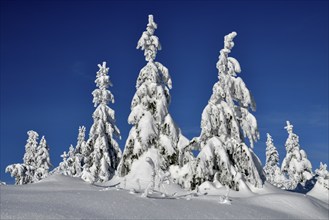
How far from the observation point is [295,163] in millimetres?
40188

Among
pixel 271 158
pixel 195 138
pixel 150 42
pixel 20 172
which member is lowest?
pixel 20 172

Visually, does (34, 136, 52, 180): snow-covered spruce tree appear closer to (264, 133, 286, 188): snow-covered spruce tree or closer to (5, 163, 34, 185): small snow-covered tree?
(5, 163, 34, 185): small snow-covered tree

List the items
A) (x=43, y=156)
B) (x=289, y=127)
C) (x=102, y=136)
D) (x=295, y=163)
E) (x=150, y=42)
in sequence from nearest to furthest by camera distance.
Result: (x=150, y=42), (x=102, y=136), (x=295, y=163), (x=289, y=127), (x=43, y=156)

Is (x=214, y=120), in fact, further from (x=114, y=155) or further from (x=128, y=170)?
(x=114, y=155)

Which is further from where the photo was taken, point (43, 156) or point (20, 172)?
point (43, 156)

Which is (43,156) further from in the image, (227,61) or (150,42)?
(227,61)

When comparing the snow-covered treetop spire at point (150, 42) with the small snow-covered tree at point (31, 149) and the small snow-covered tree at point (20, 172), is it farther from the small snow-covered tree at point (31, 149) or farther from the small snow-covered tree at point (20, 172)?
the small snow-covered tree at point (31, 149)

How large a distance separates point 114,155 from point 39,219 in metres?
26.7

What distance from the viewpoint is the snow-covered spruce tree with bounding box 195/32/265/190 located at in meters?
20.4

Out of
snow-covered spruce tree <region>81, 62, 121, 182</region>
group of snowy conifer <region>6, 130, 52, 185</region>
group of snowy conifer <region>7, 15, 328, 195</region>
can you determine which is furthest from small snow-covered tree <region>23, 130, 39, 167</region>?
group of snowy conifer <region>7, 15, 328, 195</region>

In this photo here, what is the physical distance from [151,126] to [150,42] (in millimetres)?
6687

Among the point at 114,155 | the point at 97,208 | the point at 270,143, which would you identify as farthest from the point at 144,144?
the point at 270,143

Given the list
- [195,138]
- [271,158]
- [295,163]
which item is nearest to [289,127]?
[295,163]

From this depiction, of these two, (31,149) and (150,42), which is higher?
(150,42)
